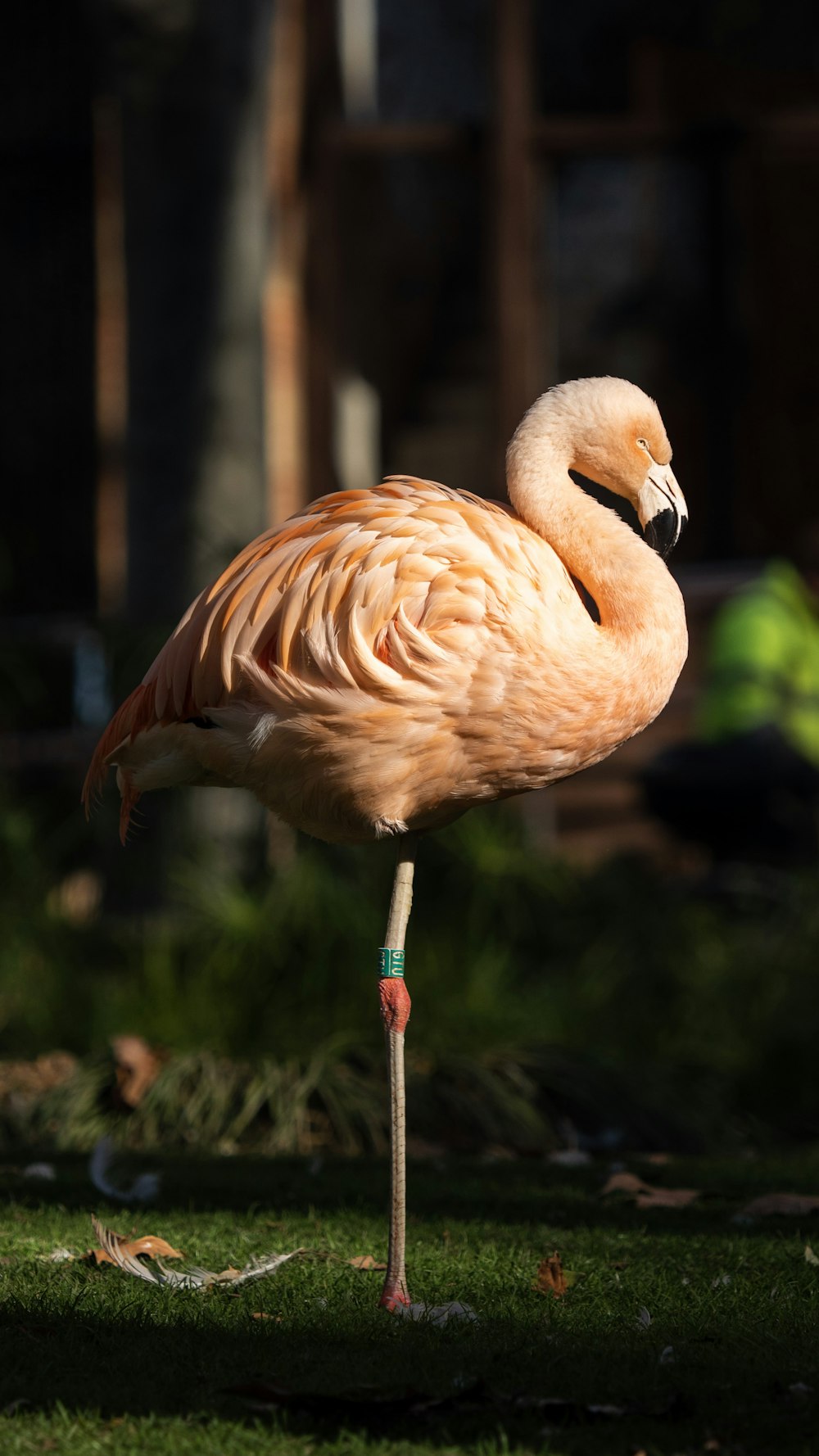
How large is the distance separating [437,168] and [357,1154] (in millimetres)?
6448

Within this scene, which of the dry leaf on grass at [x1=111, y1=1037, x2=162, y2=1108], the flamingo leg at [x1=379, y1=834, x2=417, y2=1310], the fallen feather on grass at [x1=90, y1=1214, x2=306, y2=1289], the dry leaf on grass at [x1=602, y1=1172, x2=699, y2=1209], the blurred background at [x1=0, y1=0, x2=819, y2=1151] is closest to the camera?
the flamingo leg at [x1=379, y1=834, x2=417, y2=1310]

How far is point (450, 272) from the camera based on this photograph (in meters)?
10.4

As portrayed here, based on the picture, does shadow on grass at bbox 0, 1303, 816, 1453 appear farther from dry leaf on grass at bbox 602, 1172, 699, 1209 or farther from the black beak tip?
the black beak tip

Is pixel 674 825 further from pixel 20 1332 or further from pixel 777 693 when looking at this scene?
pixel 20 1332

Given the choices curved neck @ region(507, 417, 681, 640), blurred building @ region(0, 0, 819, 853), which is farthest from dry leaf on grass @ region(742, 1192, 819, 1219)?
blurred building @ region(0, 0, 819, 853)

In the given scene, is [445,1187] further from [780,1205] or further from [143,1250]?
[143,1250]

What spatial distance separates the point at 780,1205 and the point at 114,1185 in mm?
1704

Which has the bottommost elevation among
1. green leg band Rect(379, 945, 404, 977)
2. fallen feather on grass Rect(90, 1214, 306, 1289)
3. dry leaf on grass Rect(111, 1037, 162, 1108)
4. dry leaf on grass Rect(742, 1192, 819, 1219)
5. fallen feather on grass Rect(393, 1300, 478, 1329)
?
dry leaf on grass Rect(111, 1037, 162, 1108)

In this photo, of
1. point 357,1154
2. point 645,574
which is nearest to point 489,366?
point 357,1154

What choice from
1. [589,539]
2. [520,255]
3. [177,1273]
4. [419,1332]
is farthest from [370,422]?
[419,1332]

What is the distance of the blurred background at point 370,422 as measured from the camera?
6.43 meters

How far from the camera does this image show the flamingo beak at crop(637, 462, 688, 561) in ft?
12.9

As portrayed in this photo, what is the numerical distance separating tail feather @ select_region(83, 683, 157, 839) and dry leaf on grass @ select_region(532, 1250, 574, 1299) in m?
1.47

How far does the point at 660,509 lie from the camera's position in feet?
12.9
